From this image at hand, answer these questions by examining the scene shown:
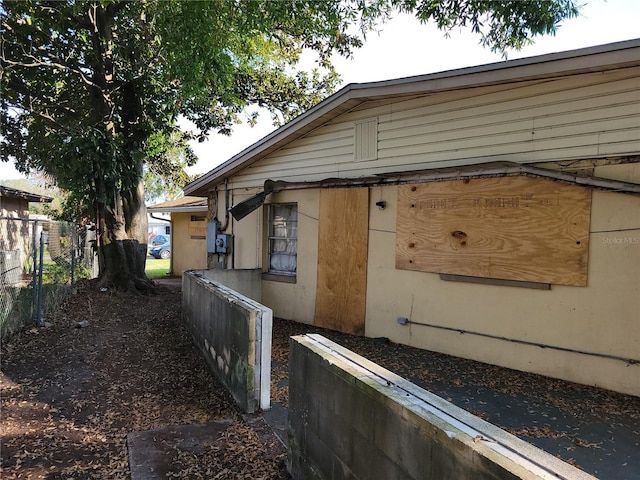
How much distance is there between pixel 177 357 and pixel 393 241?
3.68 meters

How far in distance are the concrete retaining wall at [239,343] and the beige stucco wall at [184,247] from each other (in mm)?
10467

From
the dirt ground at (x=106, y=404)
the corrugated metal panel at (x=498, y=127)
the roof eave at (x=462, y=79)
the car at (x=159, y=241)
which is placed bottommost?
the dirt ground at (x=106, y=404)

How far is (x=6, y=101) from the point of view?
1188cm

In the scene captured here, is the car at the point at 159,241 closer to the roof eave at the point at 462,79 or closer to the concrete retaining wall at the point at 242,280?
the concrete retaining wall at the point at 242,280

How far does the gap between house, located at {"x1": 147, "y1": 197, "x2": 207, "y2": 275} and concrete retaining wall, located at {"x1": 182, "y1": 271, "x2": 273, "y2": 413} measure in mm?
10308

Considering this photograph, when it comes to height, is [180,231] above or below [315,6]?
below

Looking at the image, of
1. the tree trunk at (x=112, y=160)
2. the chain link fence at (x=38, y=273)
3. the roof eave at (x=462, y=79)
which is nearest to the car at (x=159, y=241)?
the chain link fence at (x=38, y=273)

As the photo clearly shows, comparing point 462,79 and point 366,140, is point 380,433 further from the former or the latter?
point 366,140

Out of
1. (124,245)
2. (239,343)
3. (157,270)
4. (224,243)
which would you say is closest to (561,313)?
(239,343)

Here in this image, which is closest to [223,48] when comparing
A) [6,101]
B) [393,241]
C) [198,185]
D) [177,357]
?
[198,185]

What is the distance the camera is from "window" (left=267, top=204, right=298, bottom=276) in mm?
→ 8641

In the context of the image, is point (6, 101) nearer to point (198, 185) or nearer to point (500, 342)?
point (198, 185)

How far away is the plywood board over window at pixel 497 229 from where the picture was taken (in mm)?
5059

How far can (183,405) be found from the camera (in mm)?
4473
